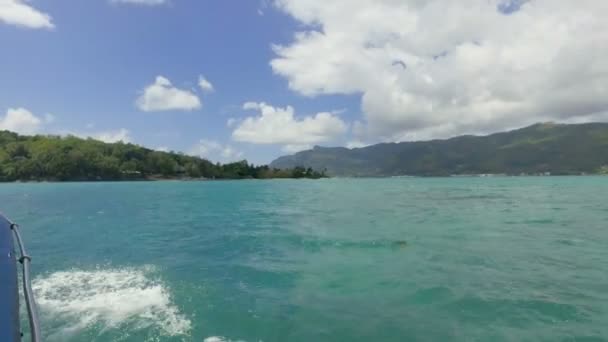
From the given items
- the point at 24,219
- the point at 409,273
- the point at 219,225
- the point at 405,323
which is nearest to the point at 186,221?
the point at 219,225

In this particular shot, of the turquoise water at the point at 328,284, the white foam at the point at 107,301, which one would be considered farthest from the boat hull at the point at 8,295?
the white foam at the point at 107,301

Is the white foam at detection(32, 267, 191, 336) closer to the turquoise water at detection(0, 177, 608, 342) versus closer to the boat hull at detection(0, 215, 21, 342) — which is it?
the turquoise water at detection(0, 177, 608, 342)

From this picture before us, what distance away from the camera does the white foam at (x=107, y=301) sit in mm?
11977

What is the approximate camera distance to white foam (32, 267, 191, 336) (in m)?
12.0

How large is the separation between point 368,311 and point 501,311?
14.8ft

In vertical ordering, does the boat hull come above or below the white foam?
above

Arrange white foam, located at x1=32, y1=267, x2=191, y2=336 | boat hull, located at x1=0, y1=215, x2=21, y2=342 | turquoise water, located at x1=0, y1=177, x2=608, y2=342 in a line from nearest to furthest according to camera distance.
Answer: boat hull, located at x1=0, y1=215, x2=21, y2=342
turquoise water, located at x1=0, y1=177, x2=608, y2=342
white foam, located at x1=32, y1=267, x2=191, y2=336

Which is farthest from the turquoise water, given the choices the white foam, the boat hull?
the boat hull

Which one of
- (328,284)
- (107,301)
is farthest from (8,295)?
(328,284)

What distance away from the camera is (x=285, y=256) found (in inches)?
859

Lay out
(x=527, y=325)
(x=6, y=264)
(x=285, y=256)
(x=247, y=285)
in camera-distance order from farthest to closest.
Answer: (x=285, y=256), (x=247, y=285), (x=527, y=325), (x=6, y=264)

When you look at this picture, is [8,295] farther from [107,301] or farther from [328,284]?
[328,284]

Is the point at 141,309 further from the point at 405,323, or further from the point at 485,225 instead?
the point at 485,225

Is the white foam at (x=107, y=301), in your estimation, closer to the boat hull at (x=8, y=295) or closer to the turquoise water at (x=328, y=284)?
the turquoise water at (x=328, y=284)
